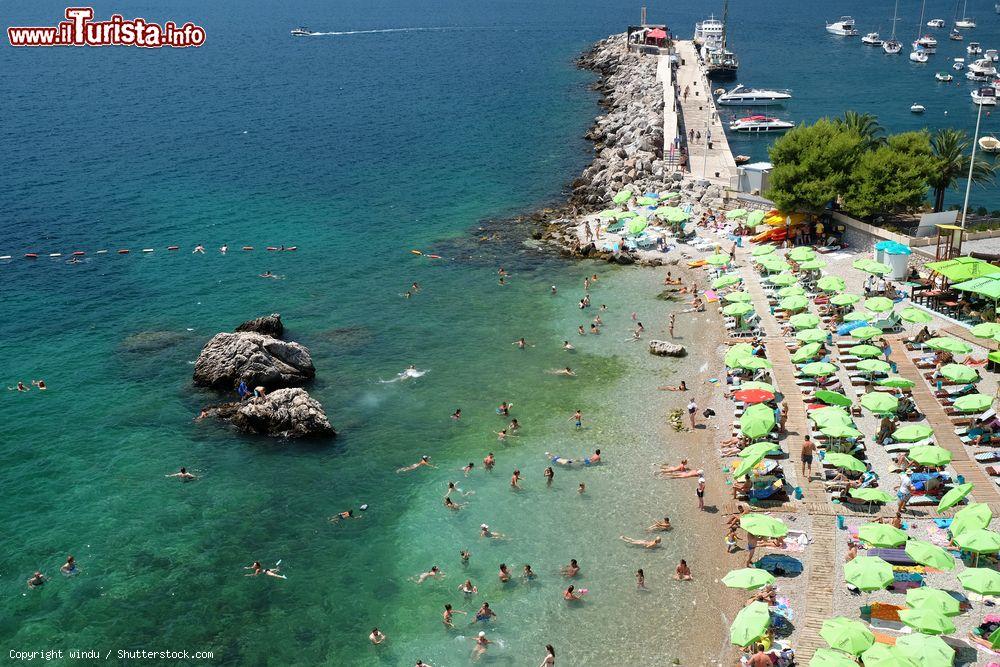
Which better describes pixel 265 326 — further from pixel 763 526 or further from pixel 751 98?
pixel 751 98

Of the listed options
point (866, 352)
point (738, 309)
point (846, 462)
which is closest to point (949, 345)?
point (866, 352)

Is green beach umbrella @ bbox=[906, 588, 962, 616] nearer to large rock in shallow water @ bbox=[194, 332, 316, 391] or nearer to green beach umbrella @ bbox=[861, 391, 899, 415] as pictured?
green beach umbrella @ bbox=[861, 391, 899, 415]

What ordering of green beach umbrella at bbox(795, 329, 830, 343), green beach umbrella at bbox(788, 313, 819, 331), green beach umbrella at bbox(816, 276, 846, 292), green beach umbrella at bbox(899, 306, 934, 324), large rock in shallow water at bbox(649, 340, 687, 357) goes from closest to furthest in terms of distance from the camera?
green beach umbrella at bbox(795, 329, 830, 343) → green beach umbrella at bbox(899, 306, 934, 324) → green beach umbrella at bbox(788, 313, 819, 331) → large rock in shallow water at bbox(649, 340, 687, 357) → green beach umbrella at bbox(816, 276, 846, 292)

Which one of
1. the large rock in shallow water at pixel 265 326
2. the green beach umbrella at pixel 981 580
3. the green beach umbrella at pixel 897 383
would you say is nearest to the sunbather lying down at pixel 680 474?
the green beach umbrella at pixel 897 383

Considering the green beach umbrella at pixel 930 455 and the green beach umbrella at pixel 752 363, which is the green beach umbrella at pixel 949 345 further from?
the green beach umbrella at pixel 930 455

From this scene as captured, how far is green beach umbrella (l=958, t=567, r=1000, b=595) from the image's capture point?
28.7 metres

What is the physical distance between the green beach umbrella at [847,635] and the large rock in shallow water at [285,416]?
1039 inches

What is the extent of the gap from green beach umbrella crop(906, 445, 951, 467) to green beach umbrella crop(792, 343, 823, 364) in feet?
30.8

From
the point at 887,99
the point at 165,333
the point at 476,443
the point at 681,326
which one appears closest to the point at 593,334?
the point at 681,326

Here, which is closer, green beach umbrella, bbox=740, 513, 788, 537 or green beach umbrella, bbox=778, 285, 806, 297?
green beach umbrella, bbox=740, 513, 788, 537

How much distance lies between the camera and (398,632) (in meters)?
32.7

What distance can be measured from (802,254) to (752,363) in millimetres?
14517

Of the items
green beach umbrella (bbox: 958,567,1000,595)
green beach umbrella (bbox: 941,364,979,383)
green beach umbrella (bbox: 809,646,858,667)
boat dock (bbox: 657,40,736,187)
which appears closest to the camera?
green beach umbrella (bbox: 809,646,858,667)

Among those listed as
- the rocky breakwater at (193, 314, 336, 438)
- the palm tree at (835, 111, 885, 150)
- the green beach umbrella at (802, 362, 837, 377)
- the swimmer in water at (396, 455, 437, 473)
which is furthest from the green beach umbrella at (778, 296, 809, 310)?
the rocky breakwater at (193, 314, 336, 438)
